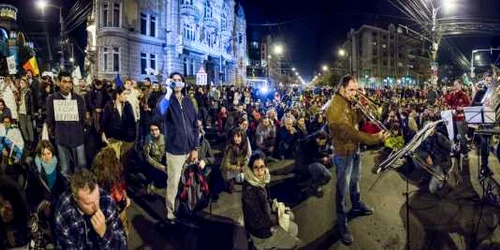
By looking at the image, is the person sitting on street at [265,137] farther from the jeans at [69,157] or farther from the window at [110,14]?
the window at [110,14]

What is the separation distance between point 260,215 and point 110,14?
31223mm

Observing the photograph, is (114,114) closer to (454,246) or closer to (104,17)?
(454,246)

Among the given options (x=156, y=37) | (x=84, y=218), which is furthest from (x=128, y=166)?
(x=156, y=37)

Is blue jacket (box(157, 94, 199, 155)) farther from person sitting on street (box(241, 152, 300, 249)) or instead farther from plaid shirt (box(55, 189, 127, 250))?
plaid shirt (box(55, 189, 127, 250))

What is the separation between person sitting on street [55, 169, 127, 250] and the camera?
10.3 feet

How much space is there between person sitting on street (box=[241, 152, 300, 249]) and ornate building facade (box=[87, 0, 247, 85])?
28.4 metres

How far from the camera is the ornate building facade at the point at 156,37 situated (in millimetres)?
32719

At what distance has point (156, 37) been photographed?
37.2 m

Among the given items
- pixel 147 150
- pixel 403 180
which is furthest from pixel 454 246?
pixel 147 150

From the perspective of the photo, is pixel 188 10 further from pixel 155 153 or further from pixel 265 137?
pixel 155 153

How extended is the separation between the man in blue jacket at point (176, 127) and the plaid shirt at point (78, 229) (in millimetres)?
2659

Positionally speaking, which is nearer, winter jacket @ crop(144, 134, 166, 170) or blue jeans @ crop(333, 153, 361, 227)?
blue jeans @ crop(333, 153, 361, 227)

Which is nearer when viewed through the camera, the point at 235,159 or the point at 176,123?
the point at 176,123

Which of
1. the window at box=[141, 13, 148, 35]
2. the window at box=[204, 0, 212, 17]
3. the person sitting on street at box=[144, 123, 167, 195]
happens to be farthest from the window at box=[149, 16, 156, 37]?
the person sitting on street at box=[144, 123, 167, 195]
